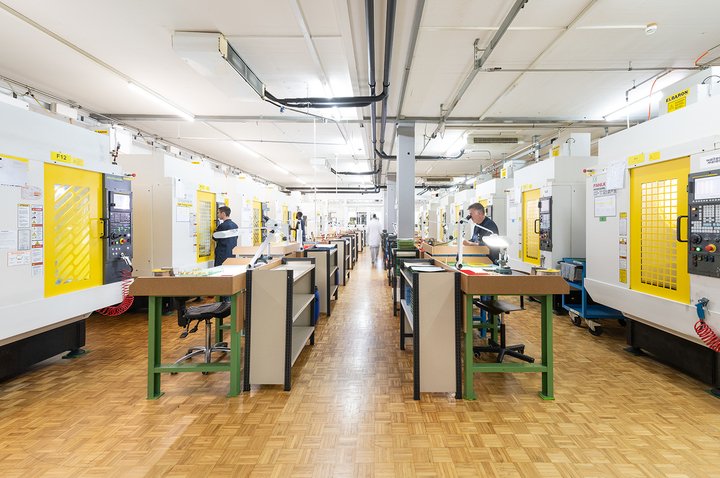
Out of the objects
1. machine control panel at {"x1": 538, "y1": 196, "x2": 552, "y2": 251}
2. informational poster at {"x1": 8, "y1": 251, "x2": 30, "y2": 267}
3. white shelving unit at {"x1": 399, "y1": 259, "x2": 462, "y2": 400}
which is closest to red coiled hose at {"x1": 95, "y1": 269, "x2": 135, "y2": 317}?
informational poster at {"x1": 8, "y1": 251, "x2": 30, "y2": 267}


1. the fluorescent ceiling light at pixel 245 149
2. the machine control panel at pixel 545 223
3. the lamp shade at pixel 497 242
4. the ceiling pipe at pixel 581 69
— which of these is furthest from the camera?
the fluorescent ceiling light at pixel 245 149

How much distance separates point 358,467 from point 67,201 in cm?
352

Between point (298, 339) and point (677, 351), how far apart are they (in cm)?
350

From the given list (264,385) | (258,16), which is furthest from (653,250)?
(258,16)

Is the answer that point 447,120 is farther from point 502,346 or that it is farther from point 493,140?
point 502,346

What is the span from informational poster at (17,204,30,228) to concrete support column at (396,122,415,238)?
5215 mm

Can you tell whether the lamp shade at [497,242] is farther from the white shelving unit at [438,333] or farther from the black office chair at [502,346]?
the black office chair at [502,346]

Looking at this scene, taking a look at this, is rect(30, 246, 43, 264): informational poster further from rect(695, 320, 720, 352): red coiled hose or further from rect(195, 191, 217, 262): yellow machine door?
rect(695, 320, 720, 352): red coiled hose

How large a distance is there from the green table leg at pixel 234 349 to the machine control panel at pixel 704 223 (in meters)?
3.69

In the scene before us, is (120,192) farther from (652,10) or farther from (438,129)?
(652,10)

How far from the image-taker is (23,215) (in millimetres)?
2811

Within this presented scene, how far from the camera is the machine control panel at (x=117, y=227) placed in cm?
376

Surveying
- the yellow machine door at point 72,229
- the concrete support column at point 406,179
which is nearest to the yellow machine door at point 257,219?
the concrete support column at point 406,179

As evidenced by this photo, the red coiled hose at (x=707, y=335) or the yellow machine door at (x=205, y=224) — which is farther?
the yellow machine door at (x=205, y=224)
